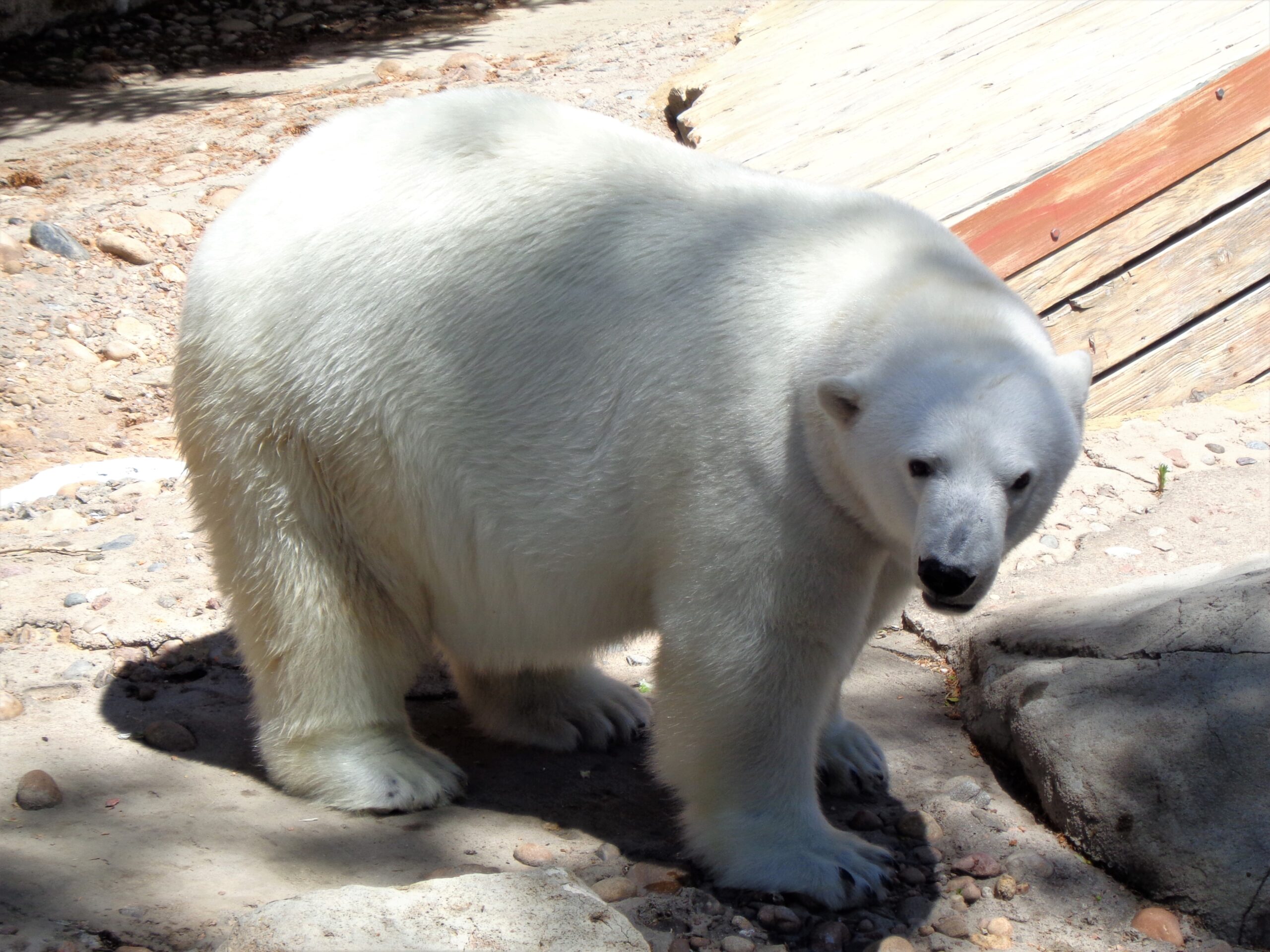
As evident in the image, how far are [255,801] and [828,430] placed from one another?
6.05 feet

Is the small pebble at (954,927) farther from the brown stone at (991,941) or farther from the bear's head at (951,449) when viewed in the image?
the bear's head at (951,449)

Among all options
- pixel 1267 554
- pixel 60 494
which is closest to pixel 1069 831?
pixel 1267 554

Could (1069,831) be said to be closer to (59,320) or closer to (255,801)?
(255,801)

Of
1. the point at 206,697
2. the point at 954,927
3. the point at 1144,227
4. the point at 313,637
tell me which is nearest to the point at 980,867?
the point at 954,927

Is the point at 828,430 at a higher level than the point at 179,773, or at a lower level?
higher

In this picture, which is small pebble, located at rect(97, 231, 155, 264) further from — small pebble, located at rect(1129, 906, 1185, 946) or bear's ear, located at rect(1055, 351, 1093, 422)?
small pebble, located at rect(1129, 906, 1185, 946)

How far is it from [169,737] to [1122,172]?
406 cm

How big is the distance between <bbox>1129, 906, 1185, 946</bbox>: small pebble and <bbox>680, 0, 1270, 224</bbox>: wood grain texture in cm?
273

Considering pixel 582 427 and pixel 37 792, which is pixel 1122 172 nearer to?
pixel 582 427

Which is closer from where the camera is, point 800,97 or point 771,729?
point 771,729

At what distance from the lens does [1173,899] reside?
2.85 metres

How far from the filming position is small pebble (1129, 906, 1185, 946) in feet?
9.10

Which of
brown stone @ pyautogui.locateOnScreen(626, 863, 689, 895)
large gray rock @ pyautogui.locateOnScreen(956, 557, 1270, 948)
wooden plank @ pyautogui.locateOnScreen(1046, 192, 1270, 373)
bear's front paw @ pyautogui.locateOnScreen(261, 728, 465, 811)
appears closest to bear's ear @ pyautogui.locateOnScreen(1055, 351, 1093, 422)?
large gray rock @ pyautogui.locateOnScreen(956, 557, 1270, 948)

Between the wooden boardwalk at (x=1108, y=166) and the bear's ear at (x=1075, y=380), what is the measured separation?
202cm
